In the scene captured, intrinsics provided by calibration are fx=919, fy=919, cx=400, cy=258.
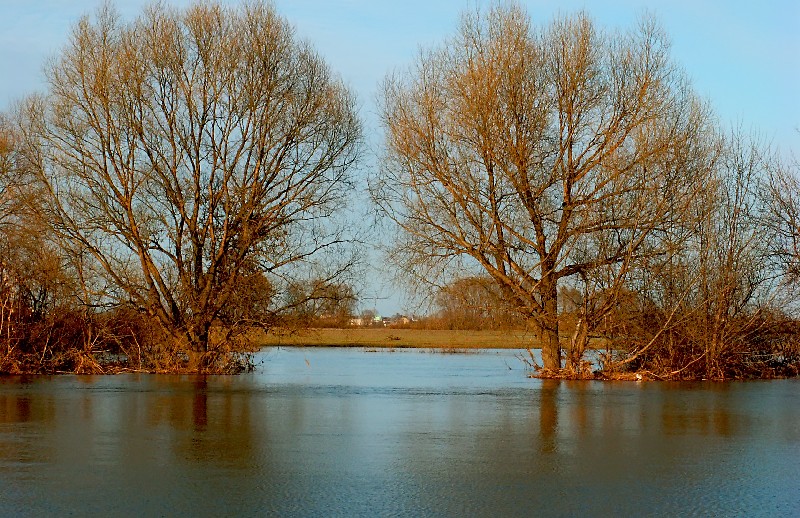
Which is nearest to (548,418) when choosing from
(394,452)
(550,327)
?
(394,452)

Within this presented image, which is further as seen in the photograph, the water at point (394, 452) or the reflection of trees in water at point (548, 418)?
the reflection of trees in water at point (548, 418)

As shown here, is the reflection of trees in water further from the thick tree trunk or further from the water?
the thick tree trunk

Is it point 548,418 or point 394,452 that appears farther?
point 548,418

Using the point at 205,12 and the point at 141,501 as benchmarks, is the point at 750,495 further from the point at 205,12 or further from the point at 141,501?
the point at 205,12

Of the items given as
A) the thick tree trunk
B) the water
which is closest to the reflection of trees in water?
the water

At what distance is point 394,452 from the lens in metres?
11.7

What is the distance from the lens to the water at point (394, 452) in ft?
28.1

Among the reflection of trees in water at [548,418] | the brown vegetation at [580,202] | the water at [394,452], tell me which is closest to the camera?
the water at [394,452]

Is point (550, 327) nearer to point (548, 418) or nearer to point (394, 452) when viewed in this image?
point (548, 418)

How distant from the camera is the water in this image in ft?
28.1

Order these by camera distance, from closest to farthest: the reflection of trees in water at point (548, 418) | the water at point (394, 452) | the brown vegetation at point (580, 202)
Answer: the water at point (394, 452) < the reflection of trees in water at point (548, 418) < the brown vegetation at point (580, 202)

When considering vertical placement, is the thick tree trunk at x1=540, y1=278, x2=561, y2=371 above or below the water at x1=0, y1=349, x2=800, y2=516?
above

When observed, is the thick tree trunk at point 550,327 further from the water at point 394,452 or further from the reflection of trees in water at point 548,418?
the water at point 394,452

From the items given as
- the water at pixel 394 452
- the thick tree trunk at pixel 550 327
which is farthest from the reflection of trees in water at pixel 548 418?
the thick tree trunk at pixel 550 327
